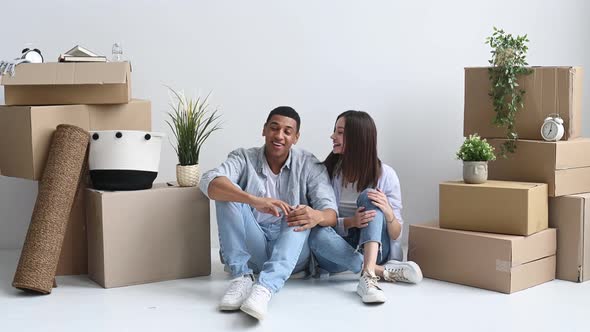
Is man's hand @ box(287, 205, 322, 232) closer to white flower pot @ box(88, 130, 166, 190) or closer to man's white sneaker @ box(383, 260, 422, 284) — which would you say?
man's white sneaker @ box(383, 260, 422, 284)

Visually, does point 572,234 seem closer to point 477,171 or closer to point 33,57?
point 477,171

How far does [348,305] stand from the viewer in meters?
3.23

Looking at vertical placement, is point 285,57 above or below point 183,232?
above

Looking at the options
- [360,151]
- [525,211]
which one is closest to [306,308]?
[360,151]

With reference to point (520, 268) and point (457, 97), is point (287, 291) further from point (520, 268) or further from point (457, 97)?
point (457, 97)

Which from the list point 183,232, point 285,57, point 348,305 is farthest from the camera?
point 285,57

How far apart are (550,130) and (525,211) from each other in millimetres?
448

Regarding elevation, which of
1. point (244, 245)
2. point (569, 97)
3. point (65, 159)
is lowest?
point (244, 245)

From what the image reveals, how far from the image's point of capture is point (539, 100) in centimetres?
374

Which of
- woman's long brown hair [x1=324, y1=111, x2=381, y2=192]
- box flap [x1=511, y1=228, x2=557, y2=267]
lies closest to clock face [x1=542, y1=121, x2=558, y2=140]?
box flap [x1=511, y1=228, x2=557, y2=267]

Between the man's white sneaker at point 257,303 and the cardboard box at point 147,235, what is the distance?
678mm

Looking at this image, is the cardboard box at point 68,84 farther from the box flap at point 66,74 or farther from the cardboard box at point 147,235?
the cardboard box at point 147,235

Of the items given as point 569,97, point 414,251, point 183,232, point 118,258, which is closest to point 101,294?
point 118,258

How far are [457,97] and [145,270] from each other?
2.09 metres
